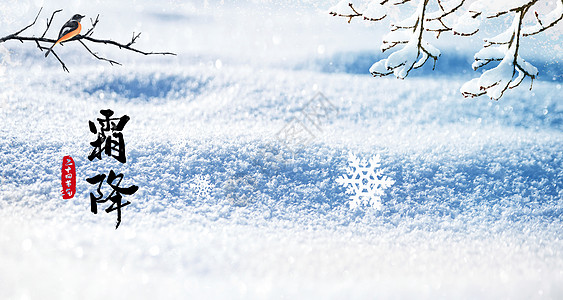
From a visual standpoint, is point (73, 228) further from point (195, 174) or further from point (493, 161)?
point (493, 161)

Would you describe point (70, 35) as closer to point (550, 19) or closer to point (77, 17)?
point (77, 17)

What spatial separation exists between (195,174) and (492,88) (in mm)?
4705

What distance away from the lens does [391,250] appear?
5160 millimetres

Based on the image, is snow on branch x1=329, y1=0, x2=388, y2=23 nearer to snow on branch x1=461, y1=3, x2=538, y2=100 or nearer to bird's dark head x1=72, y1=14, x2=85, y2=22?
snow on branch x1=461, y1=3, x2=538, y2=100

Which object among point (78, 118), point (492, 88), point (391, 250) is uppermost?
point (492, 88)

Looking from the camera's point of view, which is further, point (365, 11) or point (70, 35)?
point (70, 35)

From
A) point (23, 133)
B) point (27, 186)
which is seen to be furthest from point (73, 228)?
point (23, 133)

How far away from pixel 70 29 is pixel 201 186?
128 inches

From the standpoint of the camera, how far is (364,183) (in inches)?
230

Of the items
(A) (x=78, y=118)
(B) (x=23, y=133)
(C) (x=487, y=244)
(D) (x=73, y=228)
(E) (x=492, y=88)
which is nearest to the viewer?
(E) (x=492, y=88)

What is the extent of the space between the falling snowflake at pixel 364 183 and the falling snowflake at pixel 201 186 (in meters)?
1.83

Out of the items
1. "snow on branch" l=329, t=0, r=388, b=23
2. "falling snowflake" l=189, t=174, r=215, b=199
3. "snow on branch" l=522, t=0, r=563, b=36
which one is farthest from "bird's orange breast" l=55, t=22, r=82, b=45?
"falling snowflake" l=189, t=174, r=215, b=199

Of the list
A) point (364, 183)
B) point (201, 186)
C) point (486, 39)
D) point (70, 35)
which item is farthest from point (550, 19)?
point (201, 186)

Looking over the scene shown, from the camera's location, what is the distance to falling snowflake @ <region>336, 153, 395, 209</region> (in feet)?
19.1
